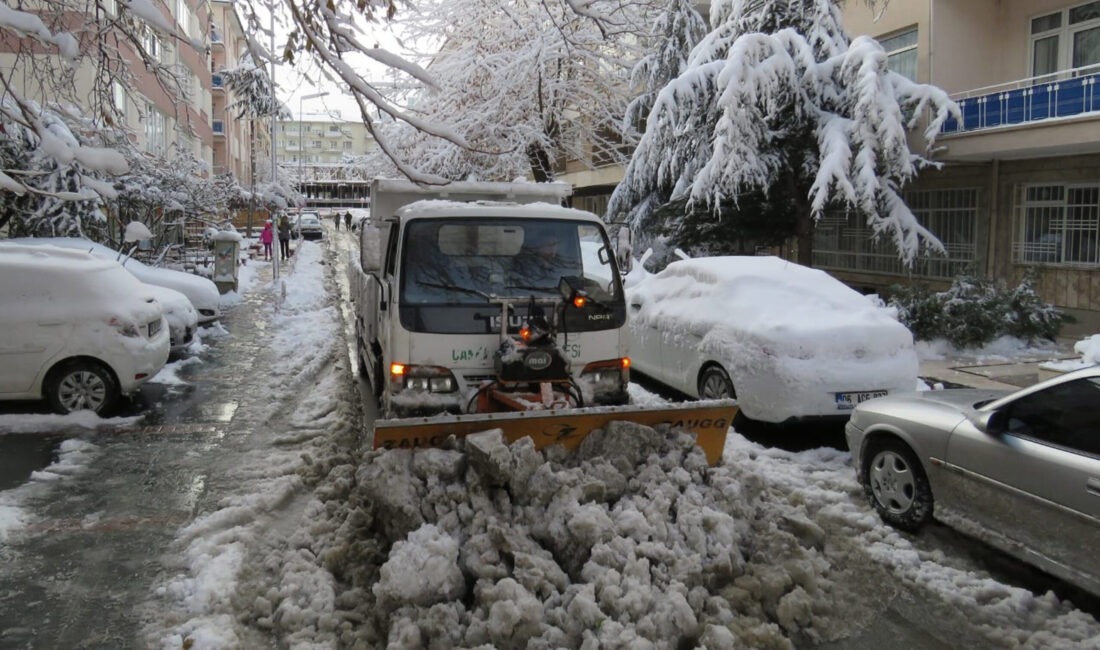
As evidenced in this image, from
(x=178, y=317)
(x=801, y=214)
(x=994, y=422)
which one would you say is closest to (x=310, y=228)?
(x=801, y=214)

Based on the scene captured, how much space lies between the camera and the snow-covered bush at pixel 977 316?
1316 cm

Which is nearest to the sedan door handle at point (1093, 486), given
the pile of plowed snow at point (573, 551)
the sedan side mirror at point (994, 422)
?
the sedan side mirror at point (994, 422)

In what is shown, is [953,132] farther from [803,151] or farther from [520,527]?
[520,527]

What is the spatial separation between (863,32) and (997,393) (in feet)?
55.3

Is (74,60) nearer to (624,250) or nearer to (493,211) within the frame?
(493,211)

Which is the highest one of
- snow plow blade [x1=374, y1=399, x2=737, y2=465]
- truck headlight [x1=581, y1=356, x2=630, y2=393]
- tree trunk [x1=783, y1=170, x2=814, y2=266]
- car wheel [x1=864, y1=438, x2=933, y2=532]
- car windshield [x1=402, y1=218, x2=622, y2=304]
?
tree trunk [x1=783, y1=170, x2=814, y2=266]

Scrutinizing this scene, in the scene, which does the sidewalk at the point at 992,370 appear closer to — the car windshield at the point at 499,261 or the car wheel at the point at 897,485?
the car wheel at the point at 897,485

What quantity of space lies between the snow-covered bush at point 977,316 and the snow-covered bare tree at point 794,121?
2.18m

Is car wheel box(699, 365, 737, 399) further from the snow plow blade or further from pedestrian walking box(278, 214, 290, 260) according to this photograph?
pedestrian walking box(278, 214, 290, 260)

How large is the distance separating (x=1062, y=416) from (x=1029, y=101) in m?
12.8

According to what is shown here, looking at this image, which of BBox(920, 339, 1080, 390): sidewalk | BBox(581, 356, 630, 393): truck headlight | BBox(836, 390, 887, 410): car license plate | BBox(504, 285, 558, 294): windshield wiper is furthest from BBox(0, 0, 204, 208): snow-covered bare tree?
BBox(920, 339, 1080, 390): sidewalk

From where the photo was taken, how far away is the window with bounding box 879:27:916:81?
62.7 feet

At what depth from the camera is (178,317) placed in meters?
11.5

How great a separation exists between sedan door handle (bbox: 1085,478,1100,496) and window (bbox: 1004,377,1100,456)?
173 millimetres
